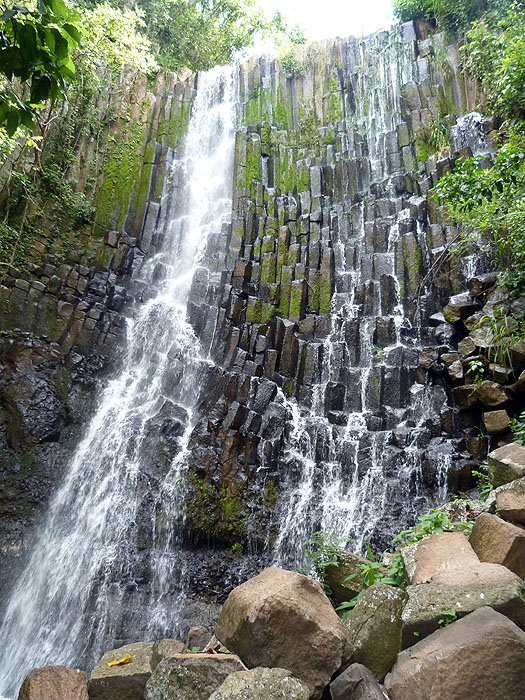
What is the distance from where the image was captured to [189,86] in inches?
717

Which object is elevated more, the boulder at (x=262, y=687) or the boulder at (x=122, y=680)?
the boulder at (x=262, y=687)

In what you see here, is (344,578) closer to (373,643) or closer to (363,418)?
(373,643)

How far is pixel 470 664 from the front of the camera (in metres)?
2.10

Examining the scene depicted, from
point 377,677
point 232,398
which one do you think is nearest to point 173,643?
point 377,677

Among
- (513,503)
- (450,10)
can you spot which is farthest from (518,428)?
(450,10)

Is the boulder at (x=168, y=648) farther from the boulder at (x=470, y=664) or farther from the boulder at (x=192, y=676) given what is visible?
the boulder at (x=470, y=664)

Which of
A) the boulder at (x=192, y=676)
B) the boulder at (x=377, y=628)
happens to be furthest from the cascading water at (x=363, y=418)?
the boulder at (x=192, y=676)

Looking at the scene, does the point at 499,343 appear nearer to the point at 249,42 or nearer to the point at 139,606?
the point at 139,606

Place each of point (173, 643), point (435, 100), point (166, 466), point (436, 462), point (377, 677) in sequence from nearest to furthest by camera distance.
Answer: point (377, 677) < point (173, 643) < point (436, 462) < point (166, 466) < point (435, 100)

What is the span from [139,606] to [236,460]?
3.31m

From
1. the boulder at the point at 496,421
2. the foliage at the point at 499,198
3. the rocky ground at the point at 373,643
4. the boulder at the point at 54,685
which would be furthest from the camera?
the boulder at the point at 496,421

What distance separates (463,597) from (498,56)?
52.6 feet

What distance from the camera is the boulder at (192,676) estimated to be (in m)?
2.69

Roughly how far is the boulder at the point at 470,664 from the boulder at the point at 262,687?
0.53 meters
